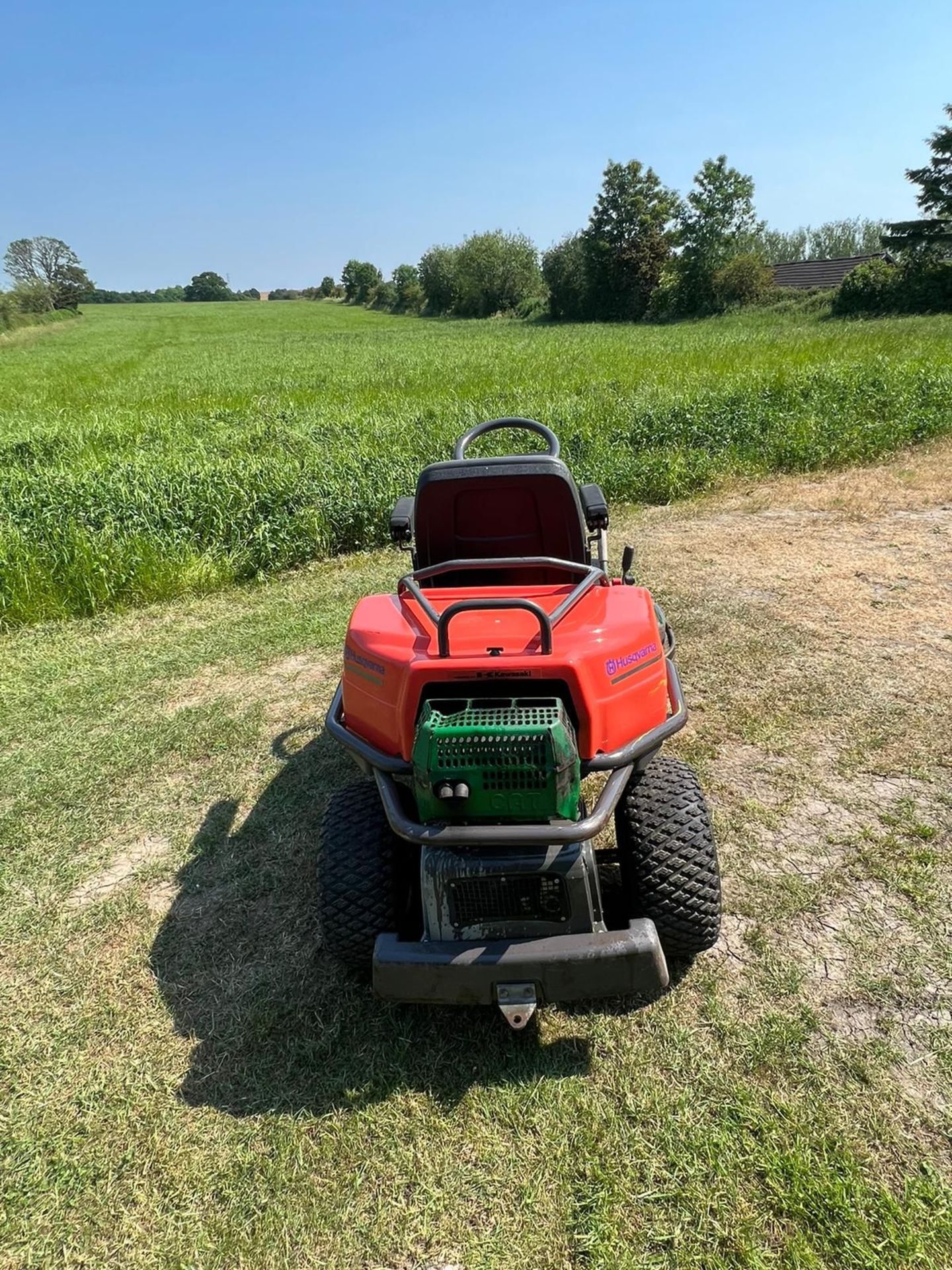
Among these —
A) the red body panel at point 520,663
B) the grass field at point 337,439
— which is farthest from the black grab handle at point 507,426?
the grass field at point 337,439

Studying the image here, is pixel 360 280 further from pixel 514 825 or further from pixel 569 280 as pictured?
pixel 514 825

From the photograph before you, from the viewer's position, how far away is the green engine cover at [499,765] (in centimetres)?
181

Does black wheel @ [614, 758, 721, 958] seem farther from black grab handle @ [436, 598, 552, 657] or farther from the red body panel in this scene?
black grab handle @ [436, 598, 552, 657]

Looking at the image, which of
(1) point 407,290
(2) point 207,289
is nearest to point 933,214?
(1) point 407,290

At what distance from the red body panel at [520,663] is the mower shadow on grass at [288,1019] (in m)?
0.86

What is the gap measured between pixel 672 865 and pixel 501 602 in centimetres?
92

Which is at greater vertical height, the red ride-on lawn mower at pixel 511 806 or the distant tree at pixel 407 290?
the distant tree at pixel 407 290

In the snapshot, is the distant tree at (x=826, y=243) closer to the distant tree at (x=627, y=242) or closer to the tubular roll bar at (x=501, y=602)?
the distant tree at (x=627, y=242)

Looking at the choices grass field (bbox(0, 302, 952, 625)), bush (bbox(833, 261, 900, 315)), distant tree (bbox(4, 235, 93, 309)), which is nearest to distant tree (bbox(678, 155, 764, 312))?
bush (bbox(833, 261, 900, 315))

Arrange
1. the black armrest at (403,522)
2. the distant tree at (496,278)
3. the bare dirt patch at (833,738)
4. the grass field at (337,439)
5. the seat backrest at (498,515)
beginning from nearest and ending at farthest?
the bare dirt patch at (833,738) → the seat backrest at (498,515) → the black armrest at (403,522) → the grass field at (337,439) → the distant tree at (496,278)

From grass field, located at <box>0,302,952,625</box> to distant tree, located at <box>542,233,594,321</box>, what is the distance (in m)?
26.3

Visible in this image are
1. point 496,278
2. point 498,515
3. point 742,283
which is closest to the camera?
point 498,515

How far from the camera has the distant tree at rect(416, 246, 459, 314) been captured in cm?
5488

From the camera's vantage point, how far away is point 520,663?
77.3 inches
